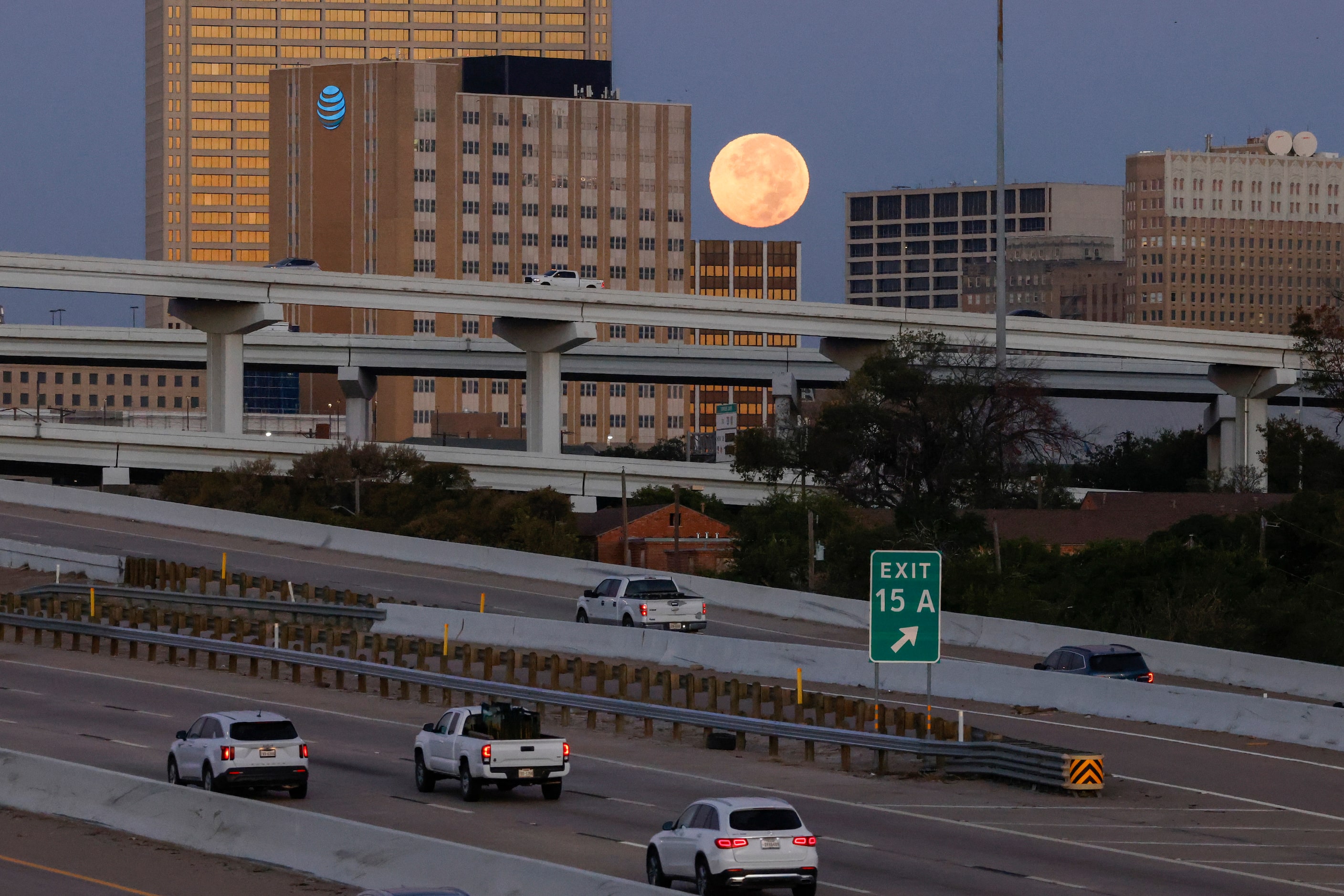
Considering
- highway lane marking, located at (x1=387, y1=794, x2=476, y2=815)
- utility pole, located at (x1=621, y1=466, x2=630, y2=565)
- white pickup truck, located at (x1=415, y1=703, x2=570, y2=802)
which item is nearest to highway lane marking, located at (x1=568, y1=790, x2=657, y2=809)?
white pickup truck, located at (x1=415, y1=703, x2=570, y2=802)

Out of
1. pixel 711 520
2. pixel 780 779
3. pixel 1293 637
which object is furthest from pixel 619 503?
pixel 780 779

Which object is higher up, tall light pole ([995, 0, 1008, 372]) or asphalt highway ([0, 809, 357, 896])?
tall light pole ([995, 0, 1008, 372])

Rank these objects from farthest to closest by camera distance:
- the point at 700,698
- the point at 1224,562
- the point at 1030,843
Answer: the point at 1224,562
the point at 700,698
the point at 1030,843

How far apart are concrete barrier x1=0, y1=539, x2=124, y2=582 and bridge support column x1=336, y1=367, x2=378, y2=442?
6953 cm

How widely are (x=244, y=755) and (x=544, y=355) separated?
8187cm

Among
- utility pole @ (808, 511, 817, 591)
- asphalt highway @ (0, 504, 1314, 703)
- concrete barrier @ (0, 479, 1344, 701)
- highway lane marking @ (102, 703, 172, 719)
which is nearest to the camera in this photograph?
highway lane marking @ (102, 703, 172, 719)

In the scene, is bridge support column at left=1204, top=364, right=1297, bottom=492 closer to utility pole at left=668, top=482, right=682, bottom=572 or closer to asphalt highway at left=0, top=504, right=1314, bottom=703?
utility pole at left=668, top=482, right=682, bottom=572

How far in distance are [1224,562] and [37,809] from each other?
46.0 m

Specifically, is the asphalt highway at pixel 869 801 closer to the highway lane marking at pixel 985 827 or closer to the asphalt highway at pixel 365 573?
the highway lane marking at pixel 985 827

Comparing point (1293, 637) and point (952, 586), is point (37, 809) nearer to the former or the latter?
point (1293, 637)

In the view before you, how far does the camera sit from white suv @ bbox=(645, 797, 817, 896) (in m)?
20.0

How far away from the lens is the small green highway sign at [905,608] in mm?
30078

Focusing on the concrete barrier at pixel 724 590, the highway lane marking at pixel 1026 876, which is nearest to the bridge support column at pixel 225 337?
the concrete barrier at pixel 724 590

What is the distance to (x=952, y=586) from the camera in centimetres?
6669
